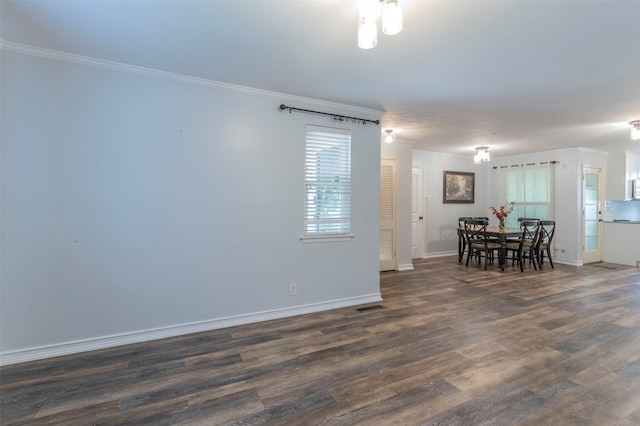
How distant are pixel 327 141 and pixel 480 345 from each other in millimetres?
2623

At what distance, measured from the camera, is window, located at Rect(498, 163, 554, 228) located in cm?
672

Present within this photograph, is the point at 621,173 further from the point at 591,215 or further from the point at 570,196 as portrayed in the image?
the point at 570,196

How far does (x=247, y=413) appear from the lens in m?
1.82

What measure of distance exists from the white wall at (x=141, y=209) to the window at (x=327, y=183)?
13cm

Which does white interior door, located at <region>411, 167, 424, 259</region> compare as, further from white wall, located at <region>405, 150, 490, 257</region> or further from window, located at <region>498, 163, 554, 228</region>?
window, located at <region>498, 163, 554, 228</region>

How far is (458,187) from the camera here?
24.4 feet

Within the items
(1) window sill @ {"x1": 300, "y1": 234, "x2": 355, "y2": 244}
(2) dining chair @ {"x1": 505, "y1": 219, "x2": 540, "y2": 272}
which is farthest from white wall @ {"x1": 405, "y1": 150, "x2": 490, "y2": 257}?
(1) window sill @ {"x1": 300, "y1": 234, "x2": 355, "y2": 244}

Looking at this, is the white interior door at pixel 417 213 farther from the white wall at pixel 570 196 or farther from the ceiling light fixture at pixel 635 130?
the ceiling light fixture at pixel 635 130

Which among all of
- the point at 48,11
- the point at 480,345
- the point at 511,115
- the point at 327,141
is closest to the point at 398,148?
the point at 511,115

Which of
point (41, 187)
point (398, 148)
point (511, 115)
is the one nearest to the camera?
point (41, 187)

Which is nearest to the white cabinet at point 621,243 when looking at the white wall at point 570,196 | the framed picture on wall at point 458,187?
the white wall at point 570,196

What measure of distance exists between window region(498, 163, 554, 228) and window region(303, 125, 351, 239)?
219 inches

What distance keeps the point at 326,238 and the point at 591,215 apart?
6.56 metres

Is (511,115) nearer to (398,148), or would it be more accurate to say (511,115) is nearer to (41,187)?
(398,148)
